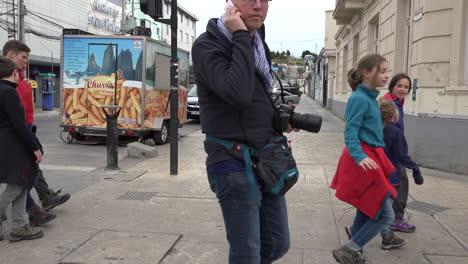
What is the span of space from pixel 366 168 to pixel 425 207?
2417 millimetres

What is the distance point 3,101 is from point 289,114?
2768 mm

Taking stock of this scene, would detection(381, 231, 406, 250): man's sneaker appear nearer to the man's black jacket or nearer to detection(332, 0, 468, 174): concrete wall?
the man's black jacket

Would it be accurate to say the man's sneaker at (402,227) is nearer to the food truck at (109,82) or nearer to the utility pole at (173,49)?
the utility pole at (173,49)

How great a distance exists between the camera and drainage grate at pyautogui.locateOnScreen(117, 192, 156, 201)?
214 inches

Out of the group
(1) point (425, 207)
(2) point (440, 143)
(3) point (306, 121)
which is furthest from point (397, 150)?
(2) point (440, 143)

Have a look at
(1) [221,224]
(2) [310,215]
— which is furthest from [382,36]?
(1) [221,224]

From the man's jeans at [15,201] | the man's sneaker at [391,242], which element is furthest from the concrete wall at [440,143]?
the man's jeans at [15,201]

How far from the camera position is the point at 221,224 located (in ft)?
14.6

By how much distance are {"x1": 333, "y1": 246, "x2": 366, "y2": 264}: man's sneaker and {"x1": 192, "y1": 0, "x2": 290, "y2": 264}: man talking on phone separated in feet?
4.65

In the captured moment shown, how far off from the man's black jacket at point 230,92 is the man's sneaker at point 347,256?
63.2 inches

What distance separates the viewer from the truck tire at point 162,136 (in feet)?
35.4

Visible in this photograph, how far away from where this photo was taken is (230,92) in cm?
187

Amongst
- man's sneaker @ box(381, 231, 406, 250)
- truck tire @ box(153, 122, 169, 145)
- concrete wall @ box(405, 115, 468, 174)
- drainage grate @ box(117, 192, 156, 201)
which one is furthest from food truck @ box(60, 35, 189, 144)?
man's sneaker @ box(381, 231, 406, 250)

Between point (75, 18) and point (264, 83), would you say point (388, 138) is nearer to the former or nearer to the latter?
point (264, 83)
